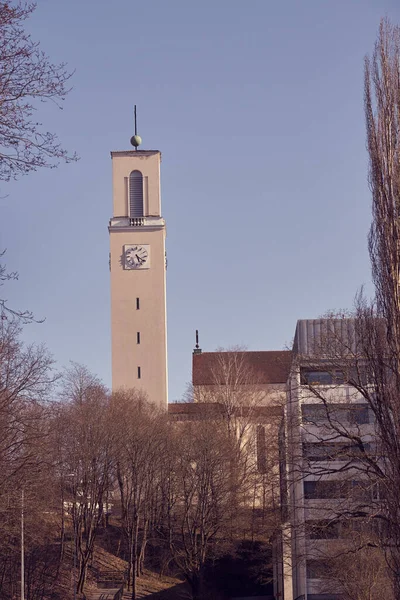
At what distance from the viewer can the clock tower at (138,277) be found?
275ft

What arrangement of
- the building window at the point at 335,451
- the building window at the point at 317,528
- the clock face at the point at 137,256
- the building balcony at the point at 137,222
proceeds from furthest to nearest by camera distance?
1. the building balcony at the point at 137,222
2. the clock face at the point at 137,256
3. the building window at the point at 317,528
4. the building window at the point at 335,451

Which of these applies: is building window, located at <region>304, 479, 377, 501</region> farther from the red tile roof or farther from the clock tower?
the red tile roof

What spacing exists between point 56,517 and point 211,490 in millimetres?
9426

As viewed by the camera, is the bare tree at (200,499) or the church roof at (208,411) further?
the church roof at (208,411)

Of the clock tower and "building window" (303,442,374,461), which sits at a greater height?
the clock tower

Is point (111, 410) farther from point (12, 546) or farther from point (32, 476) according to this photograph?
point (32, 476)

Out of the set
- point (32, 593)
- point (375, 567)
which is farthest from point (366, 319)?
point (32, 593)

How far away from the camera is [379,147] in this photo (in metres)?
24.9

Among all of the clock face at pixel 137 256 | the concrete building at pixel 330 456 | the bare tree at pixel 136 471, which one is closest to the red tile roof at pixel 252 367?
the clock face at pixel 137 256

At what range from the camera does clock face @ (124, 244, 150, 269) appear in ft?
283

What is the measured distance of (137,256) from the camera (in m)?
86.9

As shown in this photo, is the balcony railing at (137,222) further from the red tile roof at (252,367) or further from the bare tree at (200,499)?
the bare tree at (200,499)

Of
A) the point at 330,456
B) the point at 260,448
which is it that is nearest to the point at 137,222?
the point at 260,448

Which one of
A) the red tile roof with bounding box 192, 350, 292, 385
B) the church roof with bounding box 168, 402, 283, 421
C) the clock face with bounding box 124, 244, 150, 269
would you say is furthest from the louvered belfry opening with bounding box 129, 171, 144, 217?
the church roof with bounding box 168, 402, 283, 421
